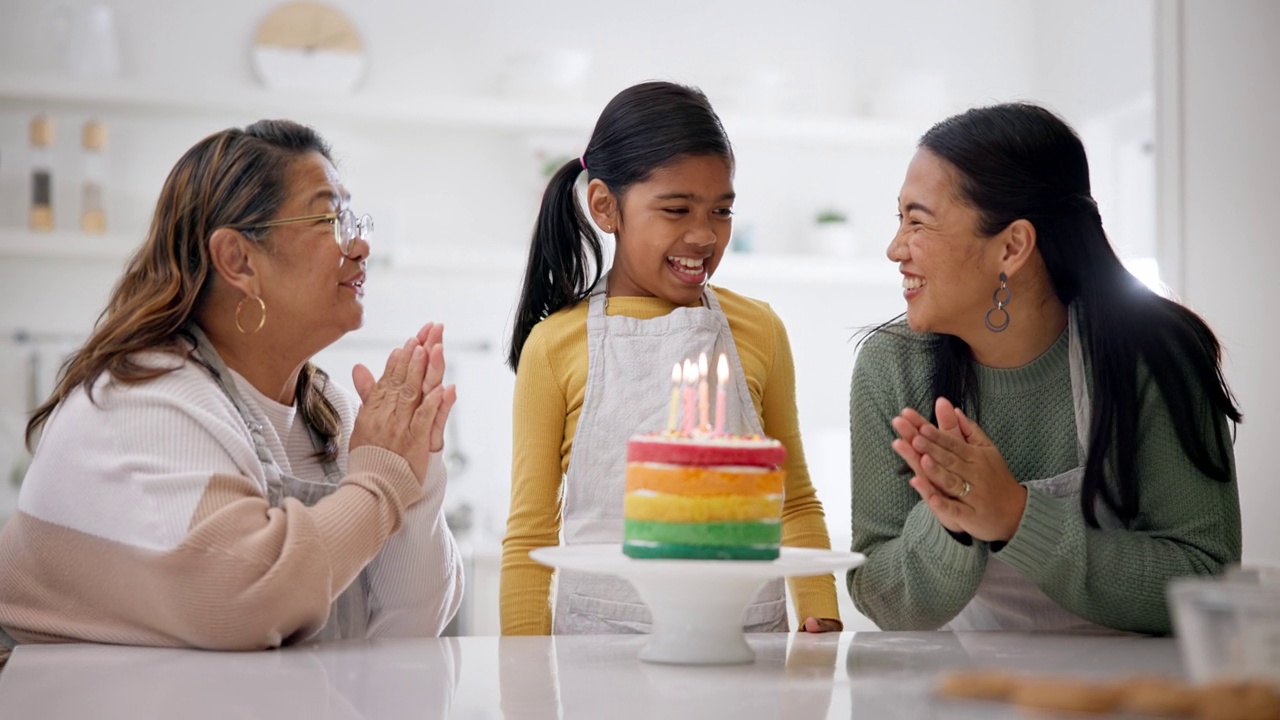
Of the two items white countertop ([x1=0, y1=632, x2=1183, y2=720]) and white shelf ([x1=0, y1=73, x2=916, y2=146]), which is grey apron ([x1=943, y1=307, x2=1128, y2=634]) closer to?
white countertop ([x1=0, y1=632, x2=1183, y2=720])

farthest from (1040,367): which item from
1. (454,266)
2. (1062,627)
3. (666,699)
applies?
(454,266)

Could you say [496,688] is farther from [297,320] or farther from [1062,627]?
[1062,627]

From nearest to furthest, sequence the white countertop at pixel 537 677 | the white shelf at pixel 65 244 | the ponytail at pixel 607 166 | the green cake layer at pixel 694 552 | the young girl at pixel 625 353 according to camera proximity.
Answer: the white countertop at pixel 537 677
the green cake layer at pixel 694 552
the young girl at pixel 625 353
the ponytail at pixel 607 166
the white shelf at pixel 65 244

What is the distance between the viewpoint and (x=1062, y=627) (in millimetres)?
1782

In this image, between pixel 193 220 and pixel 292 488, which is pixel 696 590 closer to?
pixel 292 488

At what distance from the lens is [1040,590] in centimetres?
179

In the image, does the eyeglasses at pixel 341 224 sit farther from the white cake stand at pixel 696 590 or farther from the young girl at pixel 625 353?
the white cake stand at pixel 696 590

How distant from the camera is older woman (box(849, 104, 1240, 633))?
5.27 ft

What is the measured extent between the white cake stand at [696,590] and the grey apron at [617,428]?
1.67 feet

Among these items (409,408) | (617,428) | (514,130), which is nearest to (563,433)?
(617,428)

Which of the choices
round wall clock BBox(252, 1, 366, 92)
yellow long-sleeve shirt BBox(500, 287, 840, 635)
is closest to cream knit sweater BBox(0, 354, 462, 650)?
yellow long-sleeve shirt BBox(500, 287, 840, 635)

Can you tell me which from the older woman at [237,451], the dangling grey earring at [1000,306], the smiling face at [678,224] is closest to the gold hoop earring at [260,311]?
the older woman at [237,451]

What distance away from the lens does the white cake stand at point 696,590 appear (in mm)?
1182

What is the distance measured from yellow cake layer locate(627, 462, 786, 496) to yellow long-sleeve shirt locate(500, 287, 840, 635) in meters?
0.54
